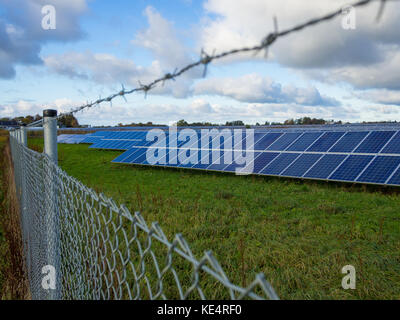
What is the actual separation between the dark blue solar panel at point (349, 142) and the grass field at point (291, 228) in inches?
62.8

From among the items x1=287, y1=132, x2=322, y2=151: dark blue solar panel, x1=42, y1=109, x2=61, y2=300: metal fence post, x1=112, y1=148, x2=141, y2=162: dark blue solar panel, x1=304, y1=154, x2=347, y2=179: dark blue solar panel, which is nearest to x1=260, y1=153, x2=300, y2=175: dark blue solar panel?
x1=287, y1=132, x2=322, y2=151: dark blue solar panel

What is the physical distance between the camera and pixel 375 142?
1068 centimetres

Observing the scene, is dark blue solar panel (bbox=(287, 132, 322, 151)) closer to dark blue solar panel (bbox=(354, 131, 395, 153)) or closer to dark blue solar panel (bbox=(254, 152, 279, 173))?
dark blue solar panel (bbox=(254, 152, 279, 173))

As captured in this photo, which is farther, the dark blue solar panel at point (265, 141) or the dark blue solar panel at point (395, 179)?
the dark blue solar panel at point (265, 141)

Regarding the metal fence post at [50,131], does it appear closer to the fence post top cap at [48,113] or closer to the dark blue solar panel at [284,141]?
the fence post top cap at [48,113]

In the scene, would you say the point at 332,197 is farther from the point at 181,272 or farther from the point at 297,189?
the point at 181,272

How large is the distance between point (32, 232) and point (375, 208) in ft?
22.6

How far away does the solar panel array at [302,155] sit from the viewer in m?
9.45

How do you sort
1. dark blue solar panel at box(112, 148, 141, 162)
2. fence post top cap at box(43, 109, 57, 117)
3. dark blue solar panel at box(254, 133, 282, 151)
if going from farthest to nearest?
dark blue solar panel at box(112, 148, 141, 162)
dark blue solar panel at box(254, 133, 282, 151)
fence post top cap at box(43, 109, 57, 117)

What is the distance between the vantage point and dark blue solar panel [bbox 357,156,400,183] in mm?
8820

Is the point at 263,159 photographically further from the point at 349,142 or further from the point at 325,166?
the point at 349,142

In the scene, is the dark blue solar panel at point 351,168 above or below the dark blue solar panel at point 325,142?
below

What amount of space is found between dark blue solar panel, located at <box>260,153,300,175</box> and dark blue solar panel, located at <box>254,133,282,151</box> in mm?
1313

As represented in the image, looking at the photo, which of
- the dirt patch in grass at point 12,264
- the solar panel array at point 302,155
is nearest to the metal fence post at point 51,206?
the dirt patch in grass at point 12,264
